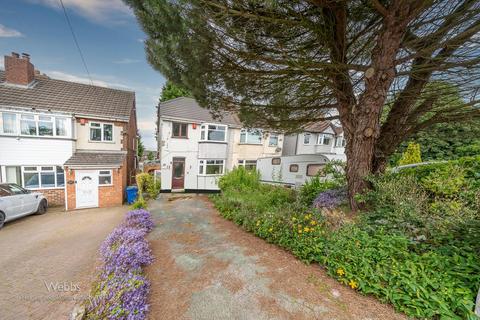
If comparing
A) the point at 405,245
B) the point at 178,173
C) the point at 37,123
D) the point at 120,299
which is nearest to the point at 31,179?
the point at 37,123

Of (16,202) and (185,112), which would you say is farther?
(185,112)

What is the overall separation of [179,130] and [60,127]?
253 inches

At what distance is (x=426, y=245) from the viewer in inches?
111

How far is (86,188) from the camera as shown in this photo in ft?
32.0

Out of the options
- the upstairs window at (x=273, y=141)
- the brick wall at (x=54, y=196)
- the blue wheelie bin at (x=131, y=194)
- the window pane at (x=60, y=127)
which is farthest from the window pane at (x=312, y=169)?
the brick wall at (x=54, y=196)

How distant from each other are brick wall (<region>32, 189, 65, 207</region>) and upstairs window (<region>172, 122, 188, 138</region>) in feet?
23.7

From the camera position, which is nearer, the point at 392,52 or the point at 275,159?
the point at 392,52

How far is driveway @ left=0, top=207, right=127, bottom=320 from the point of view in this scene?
9.93 feet

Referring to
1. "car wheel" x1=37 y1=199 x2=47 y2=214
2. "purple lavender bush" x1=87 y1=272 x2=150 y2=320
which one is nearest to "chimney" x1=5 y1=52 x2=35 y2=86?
"car wheel" x1=37 y1=199 x2=47 y2=214

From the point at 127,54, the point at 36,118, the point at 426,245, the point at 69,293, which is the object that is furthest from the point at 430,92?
the point at 36,118

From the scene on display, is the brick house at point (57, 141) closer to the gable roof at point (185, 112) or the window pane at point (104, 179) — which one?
the window pane at point (104, 179)

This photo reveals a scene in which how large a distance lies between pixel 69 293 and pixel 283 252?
433 centimetres

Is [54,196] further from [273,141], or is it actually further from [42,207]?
[273,141]

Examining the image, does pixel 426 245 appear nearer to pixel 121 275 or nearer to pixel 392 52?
pixel 392 52
